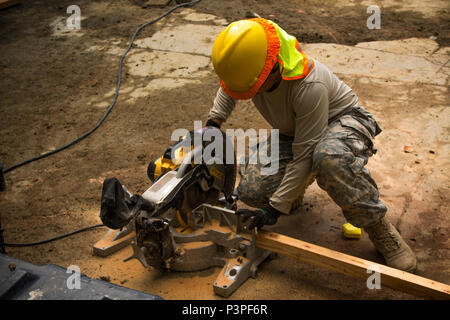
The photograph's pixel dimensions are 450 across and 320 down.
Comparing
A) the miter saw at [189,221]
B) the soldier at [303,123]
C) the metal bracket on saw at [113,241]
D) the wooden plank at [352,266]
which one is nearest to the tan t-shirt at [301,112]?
the soldier at [303,123]

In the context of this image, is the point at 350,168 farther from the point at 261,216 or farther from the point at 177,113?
the point at 177,113

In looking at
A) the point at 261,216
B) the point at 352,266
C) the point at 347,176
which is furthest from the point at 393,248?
the point at 261,216

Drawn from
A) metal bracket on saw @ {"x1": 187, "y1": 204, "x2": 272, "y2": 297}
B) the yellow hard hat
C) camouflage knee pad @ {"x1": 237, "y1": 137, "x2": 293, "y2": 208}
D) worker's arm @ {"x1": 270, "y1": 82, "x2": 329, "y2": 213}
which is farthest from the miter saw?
the yellow hard hat

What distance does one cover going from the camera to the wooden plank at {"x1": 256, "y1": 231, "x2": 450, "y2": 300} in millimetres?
2141

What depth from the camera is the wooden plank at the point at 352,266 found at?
2.14m

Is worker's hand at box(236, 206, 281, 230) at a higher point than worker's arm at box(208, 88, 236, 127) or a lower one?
lower

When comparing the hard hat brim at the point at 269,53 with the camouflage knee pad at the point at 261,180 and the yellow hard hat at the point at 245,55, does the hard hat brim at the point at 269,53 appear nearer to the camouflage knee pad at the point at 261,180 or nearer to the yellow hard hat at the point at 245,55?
A: the yellow hard hat at the point at 245,55

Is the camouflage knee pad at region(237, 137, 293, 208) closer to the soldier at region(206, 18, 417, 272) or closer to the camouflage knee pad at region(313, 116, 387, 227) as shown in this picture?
the soldier at region(206, 18, 417, 272)

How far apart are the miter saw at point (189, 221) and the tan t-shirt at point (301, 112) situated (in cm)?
30

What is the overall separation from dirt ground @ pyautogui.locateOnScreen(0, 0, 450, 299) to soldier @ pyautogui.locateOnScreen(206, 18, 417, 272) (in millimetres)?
364

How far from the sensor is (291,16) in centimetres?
607

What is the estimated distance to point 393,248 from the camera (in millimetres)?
2561
